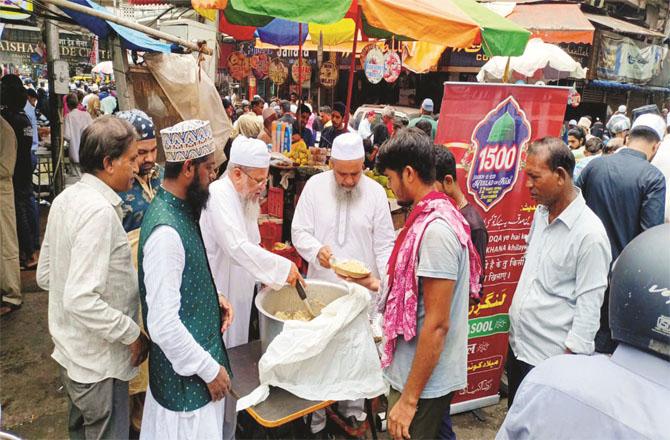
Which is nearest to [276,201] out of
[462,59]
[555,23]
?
[555,23]

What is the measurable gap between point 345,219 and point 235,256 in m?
0.91

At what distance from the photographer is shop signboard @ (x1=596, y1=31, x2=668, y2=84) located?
16.8 meters

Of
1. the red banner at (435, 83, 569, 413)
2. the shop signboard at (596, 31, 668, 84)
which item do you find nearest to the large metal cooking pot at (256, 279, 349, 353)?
the red banner at (435, 83, 569, 413)

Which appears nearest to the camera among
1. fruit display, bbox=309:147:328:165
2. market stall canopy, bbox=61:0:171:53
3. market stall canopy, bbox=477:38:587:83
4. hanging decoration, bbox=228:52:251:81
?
market stall canopy, bbox=61:0:171:53

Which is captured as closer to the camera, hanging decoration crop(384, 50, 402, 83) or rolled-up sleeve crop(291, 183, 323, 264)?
rolled-up sleeve crop(291, 183, 323, 264)

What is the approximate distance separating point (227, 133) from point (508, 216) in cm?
396

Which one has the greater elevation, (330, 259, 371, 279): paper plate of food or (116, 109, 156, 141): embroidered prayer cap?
(116, 109, 156, 141): embroidered prayer cap

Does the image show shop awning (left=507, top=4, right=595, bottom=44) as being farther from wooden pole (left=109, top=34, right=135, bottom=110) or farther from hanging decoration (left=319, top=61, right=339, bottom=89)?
wooden pole (left=109, top=34, right=135, bottom=110)

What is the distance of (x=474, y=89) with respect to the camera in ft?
11.2

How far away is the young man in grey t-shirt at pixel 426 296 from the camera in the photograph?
1952 millimetres

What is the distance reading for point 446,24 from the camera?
14.3 ft

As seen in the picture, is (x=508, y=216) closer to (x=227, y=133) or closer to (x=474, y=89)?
(x=474, y=89)

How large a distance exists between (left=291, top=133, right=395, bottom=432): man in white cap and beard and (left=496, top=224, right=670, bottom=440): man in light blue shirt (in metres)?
2.43

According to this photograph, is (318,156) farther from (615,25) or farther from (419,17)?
(615,25)
